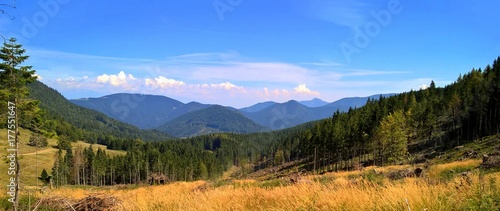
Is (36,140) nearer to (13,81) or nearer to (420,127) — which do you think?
(13,81)

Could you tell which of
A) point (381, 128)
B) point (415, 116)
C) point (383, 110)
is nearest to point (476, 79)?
point (415, 116)

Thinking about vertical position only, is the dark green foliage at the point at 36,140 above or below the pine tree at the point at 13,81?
below

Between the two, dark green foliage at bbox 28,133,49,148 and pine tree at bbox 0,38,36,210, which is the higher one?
pine tree at bbox 0,38,36,210

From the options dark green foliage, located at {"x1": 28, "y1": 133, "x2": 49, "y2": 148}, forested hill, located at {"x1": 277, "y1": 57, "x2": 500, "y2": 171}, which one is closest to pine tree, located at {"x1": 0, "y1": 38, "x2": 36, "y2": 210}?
dark green foliage, located at {"x1": 28, "y1": 133, "x2": 49, "y2": 148}

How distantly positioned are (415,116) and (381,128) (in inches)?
633

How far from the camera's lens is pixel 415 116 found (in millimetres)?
69750

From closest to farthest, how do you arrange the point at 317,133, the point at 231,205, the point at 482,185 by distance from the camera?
the point at 482,185, the point at 231,205, the point at 317,133

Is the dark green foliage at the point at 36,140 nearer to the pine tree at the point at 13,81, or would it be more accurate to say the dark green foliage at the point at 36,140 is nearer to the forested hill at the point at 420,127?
the pine tree at the point at 13,81

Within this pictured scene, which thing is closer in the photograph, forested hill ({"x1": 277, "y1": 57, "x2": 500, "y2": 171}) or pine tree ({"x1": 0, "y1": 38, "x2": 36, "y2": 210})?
pine tree ({"x1": 0, "y1": 38, "x2": 36, "y2": 210})

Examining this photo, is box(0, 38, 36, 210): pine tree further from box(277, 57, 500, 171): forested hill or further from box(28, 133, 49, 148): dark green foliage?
box(277, 57, 500, 171): forested hill

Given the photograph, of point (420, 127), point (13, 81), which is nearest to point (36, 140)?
point (13, 81)

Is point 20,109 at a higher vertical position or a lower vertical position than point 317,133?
higher

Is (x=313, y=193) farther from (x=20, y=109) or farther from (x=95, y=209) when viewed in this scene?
(x=20, y=109)

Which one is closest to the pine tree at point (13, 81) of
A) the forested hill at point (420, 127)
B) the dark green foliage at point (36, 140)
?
the dark green foliage at point (36, 140)
